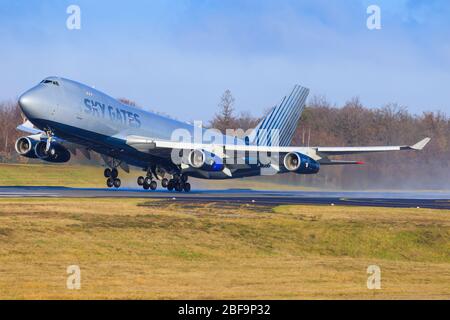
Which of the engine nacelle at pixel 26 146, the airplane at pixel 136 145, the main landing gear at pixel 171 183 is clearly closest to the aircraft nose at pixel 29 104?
the airplane at pixel 136 145

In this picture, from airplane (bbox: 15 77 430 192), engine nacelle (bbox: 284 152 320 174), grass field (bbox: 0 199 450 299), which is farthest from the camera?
engine nacelle (bbox: 284 152 320 174)

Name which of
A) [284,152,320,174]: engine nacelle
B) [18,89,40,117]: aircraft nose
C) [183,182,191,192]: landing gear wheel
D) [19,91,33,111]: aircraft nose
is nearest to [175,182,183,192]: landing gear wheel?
[183,182,191,192]: landing gear wheel

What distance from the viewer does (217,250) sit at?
102ft

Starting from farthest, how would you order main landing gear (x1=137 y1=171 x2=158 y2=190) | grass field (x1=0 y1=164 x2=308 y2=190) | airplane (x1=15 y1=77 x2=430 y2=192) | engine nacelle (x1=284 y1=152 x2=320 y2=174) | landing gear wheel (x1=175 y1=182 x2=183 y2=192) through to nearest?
grass field (x1=0 y1=164 x2=308 y2=190) → landing gear wheel (x1=175 y1=182 x2=183 y2=192) → main landing gear (x1=137 y1=171 x2=158 y2=190) → engine nacelle (x1=284 y1=152 x2=320 y2=174) → airplane (x1=15 y1=77 x2=430 y2=192)

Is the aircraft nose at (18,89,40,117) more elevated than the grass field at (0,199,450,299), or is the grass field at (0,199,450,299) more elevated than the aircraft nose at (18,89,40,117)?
the aircraft nose at (18,89,40,117)

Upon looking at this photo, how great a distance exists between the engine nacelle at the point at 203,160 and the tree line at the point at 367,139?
16824 millimetres

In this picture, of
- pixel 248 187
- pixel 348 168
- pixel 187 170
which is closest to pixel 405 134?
pixel 348 168

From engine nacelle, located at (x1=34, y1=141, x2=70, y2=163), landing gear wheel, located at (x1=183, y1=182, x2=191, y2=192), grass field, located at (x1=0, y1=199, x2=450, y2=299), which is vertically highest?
engine nacelle, located at (x1=34, y1=141, x2=70, y2=163)

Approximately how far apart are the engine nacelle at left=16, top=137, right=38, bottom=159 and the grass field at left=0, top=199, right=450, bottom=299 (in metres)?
12.5

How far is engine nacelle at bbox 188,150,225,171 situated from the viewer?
179ft

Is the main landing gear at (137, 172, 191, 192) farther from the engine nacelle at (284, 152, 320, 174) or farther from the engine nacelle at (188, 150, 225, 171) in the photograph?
the engine nacelle at (284, 152, 320, 174)

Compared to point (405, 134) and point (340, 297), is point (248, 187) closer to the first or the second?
point (405, 134)

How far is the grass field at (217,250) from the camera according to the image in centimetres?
2262
